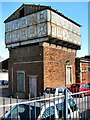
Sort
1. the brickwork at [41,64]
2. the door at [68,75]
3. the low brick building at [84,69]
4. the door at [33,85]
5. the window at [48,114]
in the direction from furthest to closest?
the low brick building at [84,69] → the door at [68,75] → the door at [33,85] → the brickwork at [41,64] → the window at [48,114]

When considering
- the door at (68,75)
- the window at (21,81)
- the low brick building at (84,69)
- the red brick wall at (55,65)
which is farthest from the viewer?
the low brick building at (84,69)

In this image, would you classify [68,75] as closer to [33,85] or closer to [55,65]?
[55,65]

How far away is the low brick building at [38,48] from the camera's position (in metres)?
18.0

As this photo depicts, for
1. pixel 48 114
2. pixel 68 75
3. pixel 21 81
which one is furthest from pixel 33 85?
pixel 48 114

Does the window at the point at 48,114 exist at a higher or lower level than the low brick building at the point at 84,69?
lower

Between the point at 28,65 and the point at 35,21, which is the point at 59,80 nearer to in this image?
the point at 28,65

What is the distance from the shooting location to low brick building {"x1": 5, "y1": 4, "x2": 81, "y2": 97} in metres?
18.0

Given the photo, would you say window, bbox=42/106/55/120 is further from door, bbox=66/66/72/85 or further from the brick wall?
door, bbox=66/66/72/85

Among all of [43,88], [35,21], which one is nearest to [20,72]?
[43,88]

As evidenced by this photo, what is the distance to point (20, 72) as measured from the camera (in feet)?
65.5

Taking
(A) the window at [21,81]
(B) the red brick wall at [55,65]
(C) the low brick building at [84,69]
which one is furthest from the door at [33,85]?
(C) the low brick building at [84,69]

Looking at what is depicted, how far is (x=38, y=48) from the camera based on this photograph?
60.1 ft

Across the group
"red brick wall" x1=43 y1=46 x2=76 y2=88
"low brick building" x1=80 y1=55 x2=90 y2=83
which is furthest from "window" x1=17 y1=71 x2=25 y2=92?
"low brick building" x1=80 y1=55 x2=90 y2=83

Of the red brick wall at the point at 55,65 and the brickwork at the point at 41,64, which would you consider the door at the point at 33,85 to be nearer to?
the brickwork at the point at 41,64
